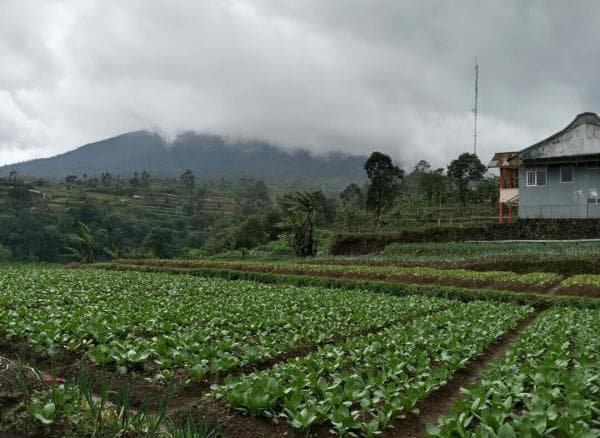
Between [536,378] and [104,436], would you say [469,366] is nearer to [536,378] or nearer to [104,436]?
[536,378]

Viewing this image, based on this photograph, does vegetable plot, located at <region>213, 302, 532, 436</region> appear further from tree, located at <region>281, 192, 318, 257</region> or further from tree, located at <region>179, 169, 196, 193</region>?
tree, located at <region>179, 169, 196, 193</region>

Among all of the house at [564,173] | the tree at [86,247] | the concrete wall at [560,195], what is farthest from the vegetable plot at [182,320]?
the house at [564,173]

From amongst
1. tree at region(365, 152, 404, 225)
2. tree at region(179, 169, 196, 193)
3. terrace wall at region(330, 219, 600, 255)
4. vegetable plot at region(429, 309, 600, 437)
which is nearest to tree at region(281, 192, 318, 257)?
terrace wall at region(330, 219, 600, 255)

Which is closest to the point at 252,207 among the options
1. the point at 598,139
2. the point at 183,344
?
the point at 598,139

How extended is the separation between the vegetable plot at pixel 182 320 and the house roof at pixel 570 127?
25606mm

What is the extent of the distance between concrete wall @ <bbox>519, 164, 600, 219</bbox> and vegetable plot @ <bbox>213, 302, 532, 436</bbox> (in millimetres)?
29349

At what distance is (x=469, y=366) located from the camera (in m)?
7.93

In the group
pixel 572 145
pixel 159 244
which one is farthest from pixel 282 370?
pixel 159 244

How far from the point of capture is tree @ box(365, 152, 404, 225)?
47500 mm

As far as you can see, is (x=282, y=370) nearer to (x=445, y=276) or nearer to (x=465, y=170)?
(x=445, y=276)

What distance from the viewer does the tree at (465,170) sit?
51.9m

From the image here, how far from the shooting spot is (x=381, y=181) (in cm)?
4862

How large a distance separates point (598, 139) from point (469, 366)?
32.6 metres

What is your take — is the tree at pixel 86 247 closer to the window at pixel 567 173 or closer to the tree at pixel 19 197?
the tree at pixel 19 197
